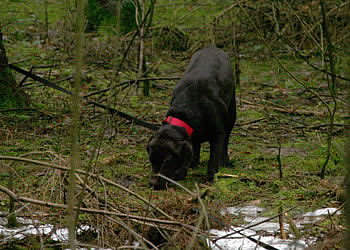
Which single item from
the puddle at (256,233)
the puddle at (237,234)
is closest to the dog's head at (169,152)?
the puddle at (256,233)

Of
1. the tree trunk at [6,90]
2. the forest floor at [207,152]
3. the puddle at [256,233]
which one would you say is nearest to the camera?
the puddle at [256,233]

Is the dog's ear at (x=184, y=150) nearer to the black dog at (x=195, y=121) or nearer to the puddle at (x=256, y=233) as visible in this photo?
the black dog at (x=195, y=121)

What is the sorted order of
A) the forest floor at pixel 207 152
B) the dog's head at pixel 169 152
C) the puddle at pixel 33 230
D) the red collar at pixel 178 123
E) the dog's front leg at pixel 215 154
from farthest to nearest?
the dog's front leg at pixel 215 154 < the red collar at pixel 178 123 < the dog's head at pixel 169 152 < the forest floor at pixel 207 152 < the puddle at pixel 33 230

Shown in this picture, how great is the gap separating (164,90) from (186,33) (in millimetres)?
2329

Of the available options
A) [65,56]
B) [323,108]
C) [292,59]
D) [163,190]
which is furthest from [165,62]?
[163,190]

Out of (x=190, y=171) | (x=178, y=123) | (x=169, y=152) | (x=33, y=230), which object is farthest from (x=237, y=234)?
(x=190, y=171)

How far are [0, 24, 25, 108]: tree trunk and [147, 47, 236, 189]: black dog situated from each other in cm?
232

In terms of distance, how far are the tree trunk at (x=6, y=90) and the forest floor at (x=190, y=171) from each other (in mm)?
139

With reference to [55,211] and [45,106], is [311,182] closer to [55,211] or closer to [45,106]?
[55,211]

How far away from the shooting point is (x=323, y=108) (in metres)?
7.36

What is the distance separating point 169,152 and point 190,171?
0.80 meters

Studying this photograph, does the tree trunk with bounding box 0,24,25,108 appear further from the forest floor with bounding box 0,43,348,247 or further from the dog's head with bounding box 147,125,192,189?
the dog's head with bounding box 147,125,192,189

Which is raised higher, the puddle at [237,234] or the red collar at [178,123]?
the red collar at [178,123]

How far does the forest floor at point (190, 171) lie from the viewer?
9.50 ft
